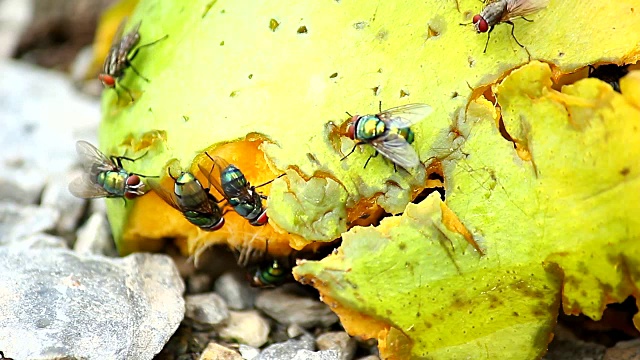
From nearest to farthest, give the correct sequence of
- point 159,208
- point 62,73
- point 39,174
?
point 159,208 → point 39,174 → point 62,73

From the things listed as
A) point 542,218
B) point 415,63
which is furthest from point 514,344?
point 415,63

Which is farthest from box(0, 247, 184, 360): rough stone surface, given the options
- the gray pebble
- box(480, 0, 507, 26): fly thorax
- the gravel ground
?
box(480, 0, 507, 26): fly thorax

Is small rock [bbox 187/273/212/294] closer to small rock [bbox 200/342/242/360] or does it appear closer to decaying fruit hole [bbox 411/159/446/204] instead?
small rock [bbox 200/342/242/360]

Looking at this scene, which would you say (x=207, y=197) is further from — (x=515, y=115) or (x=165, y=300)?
(x=515, y=115)

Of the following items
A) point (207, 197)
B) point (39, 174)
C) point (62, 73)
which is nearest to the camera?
point (207, 197)

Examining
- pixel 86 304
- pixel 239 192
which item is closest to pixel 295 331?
pixel 239 192

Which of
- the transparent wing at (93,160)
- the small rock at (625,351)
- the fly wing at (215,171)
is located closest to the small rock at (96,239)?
the transparent wing at (93,160)

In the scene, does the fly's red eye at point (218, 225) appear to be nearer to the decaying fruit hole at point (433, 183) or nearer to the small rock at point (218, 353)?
the small rock at point (218, 353)
